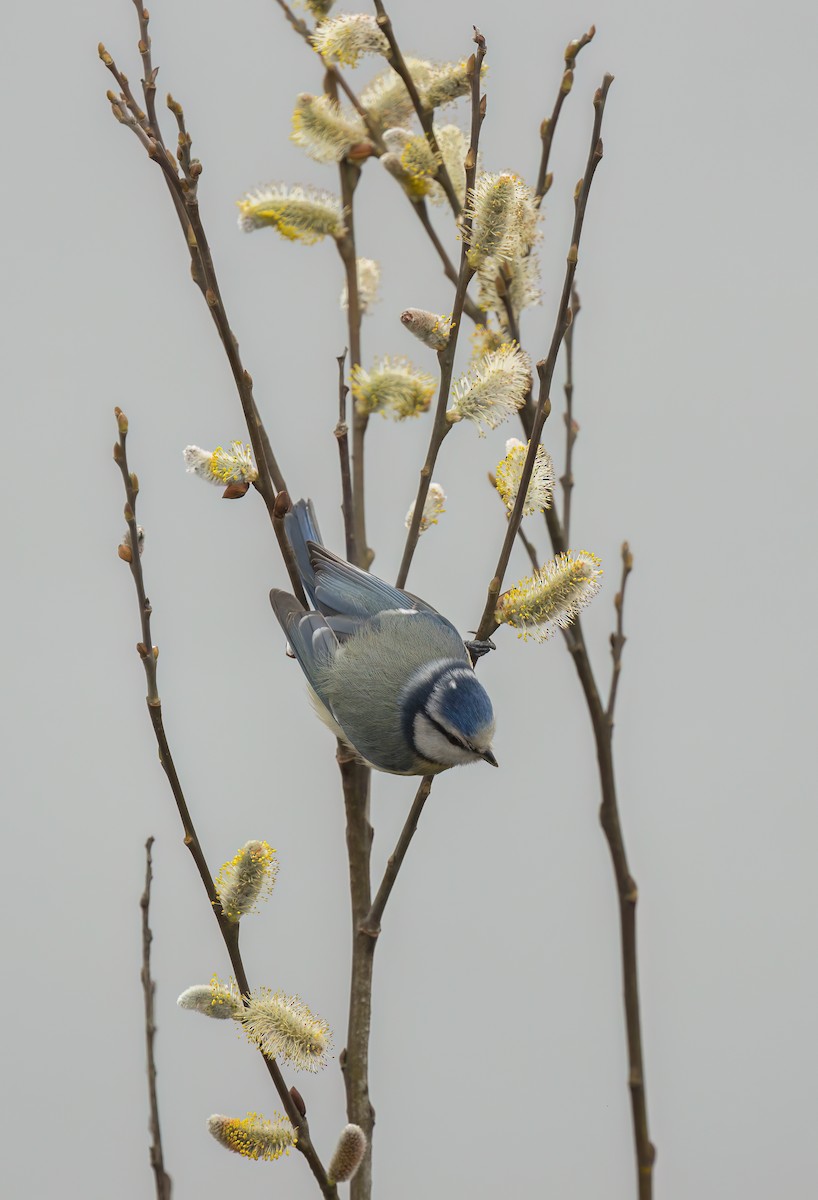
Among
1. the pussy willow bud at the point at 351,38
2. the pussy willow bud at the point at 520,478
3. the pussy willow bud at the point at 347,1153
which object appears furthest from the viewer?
the pussy willow bud at the point at 351,38

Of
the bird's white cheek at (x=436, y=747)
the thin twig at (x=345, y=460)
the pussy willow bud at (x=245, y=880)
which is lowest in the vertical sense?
the pussy willow bud at (x=245, y=880)

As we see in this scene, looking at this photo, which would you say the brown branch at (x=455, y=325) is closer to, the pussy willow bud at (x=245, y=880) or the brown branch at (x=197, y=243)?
the brown branch at (x=197, y=243)

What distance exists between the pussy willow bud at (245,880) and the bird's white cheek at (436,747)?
0.52ft

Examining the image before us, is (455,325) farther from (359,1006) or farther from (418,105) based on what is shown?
(359,1006)

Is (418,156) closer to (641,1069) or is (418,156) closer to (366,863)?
(366,863)

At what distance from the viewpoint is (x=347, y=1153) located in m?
0.58

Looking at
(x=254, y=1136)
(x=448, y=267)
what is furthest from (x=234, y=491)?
(x=254, y=1136)

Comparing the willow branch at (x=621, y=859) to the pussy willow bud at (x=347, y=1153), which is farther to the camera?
the willow branch at (x=621, y=859)

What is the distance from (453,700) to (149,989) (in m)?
0.27

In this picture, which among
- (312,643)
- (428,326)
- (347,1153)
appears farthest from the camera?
(312,643)

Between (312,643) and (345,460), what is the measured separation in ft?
0.47

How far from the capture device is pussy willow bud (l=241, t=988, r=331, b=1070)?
1.96 feet

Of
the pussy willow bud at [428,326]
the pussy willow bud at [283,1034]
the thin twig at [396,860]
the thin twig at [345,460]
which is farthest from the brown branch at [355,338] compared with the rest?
the pussy willow bud at [283,1034]

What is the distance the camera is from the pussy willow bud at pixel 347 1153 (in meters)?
0.58
